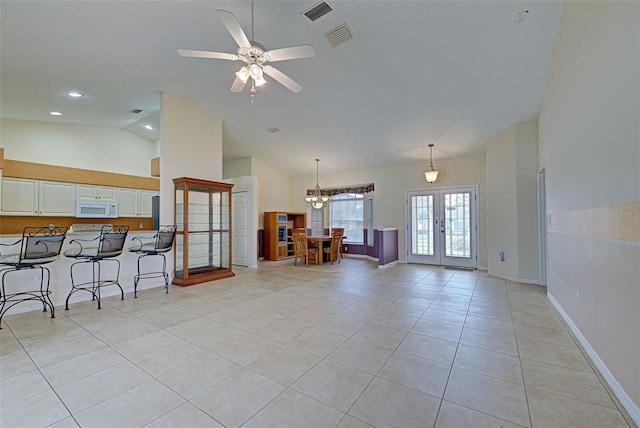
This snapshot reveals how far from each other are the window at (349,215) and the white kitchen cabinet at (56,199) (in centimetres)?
654

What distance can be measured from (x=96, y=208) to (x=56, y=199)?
2.23ft

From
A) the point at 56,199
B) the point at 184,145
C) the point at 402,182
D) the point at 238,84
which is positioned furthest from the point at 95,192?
the point at 402,182

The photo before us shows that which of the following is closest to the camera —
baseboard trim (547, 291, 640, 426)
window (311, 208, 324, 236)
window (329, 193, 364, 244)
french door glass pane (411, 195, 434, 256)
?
baseboard trim (547, 291, 640, 426)

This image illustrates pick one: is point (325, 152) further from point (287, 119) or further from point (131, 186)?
point (131, 186)

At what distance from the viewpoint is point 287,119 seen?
18.7 feet

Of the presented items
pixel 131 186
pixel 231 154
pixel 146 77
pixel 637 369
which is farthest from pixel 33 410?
pixel 231 154

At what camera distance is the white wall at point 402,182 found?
20.9ft

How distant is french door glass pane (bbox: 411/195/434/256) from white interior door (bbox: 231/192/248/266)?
15.0 ft

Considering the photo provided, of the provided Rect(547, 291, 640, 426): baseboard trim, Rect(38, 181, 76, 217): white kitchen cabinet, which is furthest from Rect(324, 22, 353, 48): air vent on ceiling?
Rect(38, 181, 76, 217): white kitchen cabinet

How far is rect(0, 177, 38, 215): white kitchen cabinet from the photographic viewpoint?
4824mm

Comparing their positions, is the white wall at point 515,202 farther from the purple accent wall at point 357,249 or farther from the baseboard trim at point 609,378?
the purple accent wall at point 357,249

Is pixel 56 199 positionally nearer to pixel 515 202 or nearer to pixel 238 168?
pixel 238 168

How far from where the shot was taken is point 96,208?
5727 millimetres

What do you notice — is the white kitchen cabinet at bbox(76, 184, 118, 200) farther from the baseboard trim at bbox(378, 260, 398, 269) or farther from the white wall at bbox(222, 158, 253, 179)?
the baseboard trim at bbox(378, 260, 398, 269)
